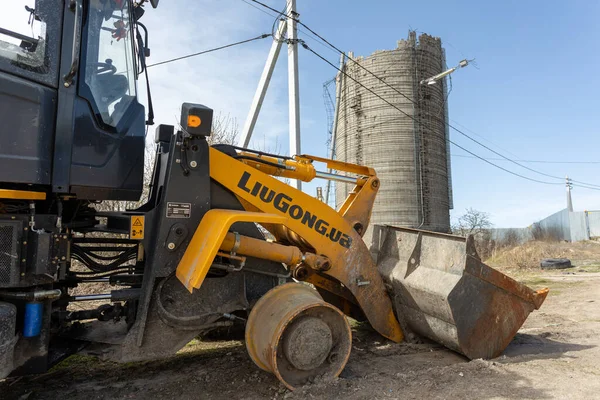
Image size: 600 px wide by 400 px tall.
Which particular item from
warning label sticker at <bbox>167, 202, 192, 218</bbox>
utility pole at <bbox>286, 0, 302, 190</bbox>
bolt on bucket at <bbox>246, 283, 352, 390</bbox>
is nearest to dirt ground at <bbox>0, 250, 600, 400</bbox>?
bolt on bucket at <bbox>246, 283, 352, 390</bbox>

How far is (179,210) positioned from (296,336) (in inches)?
54.5

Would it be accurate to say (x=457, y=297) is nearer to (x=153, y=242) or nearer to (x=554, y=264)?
(x=153, y=242)

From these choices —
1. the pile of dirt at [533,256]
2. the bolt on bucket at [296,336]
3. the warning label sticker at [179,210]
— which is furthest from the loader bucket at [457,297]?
the pile of dirt at [533,256]

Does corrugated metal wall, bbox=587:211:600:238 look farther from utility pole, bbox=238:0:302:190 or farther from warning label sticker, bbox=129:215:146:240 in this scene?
warning label sticker, bbox=129:215:146:240

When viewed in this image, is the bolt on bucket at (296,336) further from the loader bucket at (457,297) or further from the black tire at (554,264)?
the black tire at (554,264)

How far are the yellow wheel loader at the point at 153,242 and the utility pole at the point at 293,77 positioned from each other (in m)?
6.44

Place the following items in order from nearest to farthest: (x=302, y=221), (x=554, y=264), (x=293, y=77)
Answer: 1. (x=302, y=221)
2. (x=293, y=77)
3. (x=554, y=264)

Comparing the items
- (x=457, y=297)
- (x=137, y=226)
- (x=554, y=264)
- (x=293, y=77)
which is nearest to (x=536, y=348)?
(x=457, y=297)

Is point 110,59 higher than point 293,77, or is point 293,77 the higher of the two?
point 293,77

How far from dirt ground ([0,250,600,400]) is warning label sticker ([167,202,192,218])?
4.88 ft

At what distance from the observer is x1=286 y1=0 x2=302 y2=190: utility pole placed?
1080 centimetres

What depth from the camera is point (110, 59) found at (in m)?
3.41

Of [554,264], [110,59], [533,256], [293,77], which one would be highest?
[293,77]

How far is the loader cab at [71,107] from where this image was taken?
2857 mm
